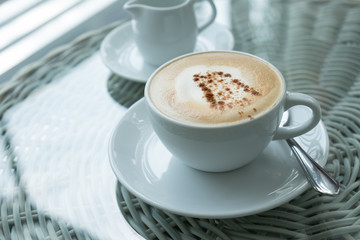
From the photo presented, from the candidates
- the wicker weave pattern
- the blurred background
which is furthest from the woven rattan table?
the blurred background

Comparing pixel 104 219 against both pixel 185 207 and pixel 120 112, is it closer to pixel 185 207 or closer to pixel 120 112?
pixel 185 207

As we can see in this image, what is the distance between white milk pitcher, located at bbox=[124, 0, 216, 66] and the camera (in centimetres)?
90

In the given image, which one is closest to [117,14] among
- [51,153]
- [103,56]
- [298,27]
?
[103,56]

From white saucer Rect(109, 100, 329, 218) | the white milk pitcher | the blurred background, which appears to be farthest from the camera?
the blurred background

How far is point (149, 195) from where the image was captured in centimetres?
59

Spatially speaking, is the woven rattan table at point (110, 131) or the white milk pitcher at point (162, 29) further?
the white milk pitcher at point (162, 29)

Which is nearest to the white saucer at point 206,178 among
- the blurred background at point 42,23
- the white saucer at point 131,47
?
the white saucer at point 131,47

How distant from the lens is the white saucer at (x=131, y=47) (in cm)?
93

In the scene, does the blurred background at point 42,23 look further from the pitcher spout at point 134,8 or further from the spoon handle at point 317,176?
the spoon handle at point 317,176

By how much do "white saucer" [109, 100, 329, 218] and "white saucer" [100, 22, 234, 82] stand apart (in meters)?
0.22

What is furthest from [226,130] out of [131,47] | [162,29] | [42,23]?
[42,23]

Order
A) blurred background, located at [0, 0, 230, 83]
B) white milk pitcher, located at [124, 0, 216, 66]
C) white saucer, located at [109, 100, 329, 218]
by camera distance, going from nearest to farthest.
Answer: white saucer, located at [109, 100, 329, 218], white milk pitcher, located at [124, 0, 216, 66], blurred background, located at [0, 0, 230, 83]

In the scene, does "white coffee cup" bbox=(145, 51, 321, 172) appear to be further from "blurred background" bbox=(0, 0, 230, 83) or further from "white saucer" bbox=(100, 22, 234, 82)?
"blurred background" bbox=(0, 0, 230, 83)

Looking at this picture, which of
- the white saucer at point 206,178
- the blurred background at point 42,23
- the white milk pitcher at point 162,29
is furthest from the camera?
the blurred background at point 42,23
